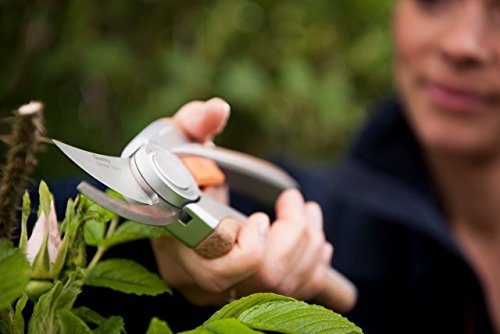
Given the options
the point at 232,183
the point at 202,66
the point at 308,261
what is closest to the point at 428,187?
the point at 202,66

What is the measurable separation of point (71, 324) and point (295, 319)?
0.34ft

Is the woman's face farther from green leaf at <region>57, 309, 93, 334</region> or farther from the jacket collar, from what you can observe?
green leaf at <region>57, 309, 93, 334</region>

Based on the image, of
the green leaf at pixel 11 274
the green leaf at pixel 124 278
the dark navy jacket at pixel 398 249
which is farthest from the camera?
the dark navy jacket at pixel 398 249

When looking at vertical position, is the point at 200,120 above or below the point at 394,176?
above

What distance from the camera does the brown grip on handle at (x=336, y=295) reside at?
0.63 m

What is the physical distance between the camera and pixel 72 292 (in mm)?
405

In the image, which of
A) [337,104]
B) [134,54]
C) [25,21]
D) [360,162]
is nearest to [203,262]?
[25,21]

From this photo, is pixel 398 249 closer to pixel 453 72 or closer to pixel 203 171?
pixel 453 72

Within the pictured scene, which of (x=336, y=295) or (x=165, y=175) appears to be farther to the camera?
(x=336, y=295)

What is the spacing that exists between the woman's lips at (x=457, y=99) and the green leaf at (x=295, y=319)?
3.59 ft

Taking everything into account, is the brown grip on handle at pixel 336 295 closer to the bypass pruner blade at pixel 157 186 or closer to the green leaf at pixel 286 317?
the bypass pruner blade at pixel 157 186

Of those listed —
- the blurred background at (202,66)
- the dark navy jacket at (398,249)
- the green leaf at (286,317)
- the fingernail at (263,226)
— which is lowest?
the dark navy jacket at (398,249)

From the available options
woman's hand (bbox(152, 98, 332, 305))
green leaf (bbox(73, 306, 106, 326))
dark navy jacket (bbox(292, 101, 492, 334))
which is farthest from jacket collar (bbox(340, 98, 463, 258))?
green leaf (bbox(73, 306, 106, 326))

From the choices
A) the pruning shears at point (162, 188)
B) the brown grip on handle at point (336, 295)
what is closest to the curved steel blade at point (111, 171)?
the pruning shears at point (162, 188)
